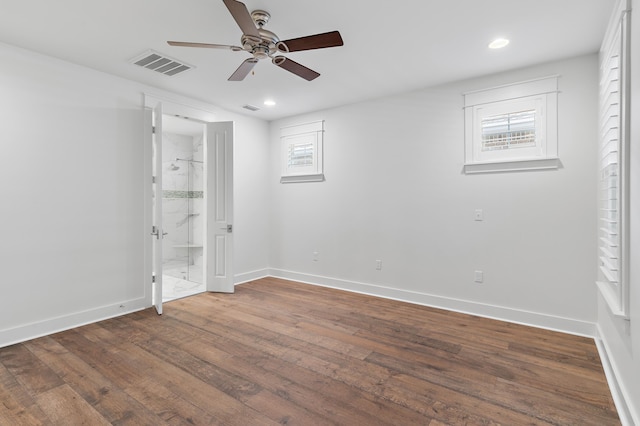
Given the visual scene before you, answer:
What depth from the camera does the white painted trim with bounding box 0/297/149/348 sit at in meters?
2.97

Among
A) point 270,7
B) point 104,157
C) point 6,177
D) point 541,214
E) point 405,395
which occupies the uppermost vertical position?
point 270,7

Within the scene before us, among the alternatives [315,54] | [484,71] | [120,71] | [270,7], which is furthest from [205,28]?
[484,71]

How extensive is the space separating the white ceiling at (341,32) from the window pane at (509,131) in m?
0.52

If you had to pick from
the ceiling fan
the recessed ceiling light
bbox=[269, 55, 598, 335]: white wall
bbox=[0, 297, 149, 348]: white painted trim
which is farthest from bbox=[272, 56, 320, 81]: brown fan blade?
bbox=[0, 297, 149, 348]: white painted trim

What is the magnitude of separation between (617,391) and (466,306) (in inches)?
67.2

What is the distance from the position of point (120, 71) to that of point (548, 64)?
14.9 ft

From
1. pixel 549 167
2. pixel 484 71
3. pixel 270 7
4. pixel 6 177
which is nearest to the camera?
pixel 270 7

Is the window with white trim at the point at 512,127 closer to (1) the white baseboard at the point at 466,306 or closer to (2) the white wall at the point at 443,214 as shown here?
(2) the white wall at the point at 443,214

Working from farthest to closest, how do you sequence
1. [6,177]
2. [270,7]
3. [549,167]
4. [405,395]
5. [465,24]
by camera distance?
[549,167] → [6,177] → [465,24] → [270,7] → [405,395]

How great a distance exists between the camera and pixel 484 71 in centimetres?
354

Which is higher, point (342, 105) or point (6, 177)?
point (342, 105)

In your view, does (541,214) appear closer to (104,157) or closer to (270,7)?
(270,7)

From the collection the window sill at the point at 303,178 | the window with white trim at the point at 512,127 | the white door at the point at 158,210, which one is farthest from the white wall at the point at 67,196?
the window with white trim at the point at 512,127

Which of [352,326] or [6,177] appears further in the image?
[352,326]
